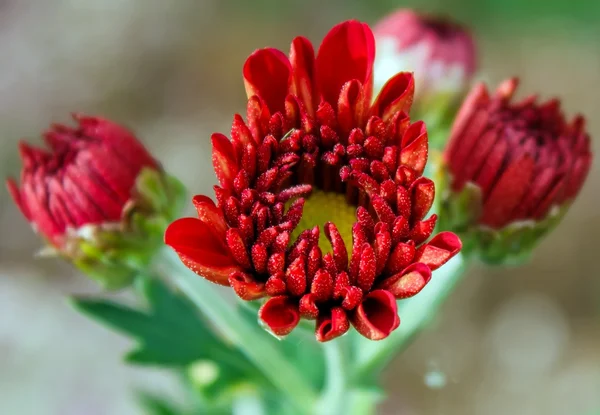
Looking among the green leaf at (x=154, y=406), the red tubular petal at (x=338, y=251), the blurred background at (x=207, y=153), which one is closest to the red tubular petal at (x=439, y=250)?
the red tubular petal at (x=338, y=251)

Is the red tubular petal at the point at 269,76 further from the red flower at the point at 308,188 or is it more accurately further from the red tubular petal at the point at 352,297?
the red tubular petal at the point at 352,297

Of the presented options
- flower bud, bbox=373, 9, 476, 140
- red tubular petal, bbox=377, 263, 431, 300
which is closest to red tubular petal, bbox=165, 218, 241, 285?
red tubular petal, bbox=377, 263, 431, 300

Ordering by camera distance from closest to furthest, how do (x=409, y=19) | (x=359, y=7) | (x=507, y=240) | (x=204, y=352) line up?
(x=507, y=240), (x=204, y=352), (x=409, y=19), (x=359, y=7)

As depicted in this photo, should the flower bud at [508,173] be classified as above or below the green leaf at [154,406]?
above

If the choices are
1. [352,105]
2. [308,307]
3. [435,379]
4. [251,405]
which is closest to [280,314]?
[308,307]

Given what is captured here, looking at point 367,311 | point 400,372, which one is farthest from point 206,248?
point 400,372

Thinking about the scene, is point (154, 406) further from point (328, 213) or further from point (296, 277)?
point (296, 277)

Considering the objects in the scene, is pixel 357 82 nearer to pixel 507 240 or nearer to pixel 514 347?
pixel 507 240
